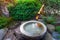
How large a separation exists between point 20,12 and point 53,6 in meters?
0.85

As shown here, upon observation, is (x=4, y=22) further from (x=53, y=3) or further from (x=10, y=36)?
(x=53, y=3)

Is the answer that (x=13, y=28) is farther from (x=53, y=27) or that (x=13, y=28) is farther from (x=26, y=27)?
(x=53, y=27)

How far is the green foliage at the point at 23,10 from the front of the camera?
367 cm

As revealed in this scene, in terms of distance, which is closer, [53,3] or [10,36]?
[10,36]

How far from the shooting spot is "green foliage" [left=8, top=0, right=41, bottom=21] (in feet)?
12.1

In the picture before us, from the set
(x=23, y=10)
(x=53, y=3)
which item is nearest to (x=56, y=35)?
(x=53, y=3)

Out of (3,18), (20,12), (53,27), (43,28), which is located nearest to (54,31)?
(53,27)

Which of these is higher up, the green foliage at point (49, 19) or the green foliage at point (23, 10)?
the green foliage at point (23, 10)

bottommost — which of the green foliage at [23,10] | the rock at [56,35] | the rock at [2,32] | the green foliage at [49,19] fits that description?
the rock at [56,35]

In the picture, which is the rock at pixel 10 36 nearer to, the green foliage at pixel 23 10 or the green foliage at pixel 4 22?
the green foliage at pixel 4 22

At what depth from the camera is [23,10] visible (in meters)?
3.69

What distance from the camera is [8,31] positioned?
11.4 ft

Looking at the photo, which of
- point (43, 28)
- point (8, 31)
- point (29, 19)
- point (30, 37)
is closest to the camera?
point (30, 37)

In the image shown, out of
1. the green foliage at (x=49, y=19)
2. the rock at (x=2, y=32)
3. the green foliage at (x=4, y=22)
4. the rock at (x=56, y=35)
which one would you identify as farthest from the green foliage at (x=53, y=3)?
the rock at (x=2, y=32)
